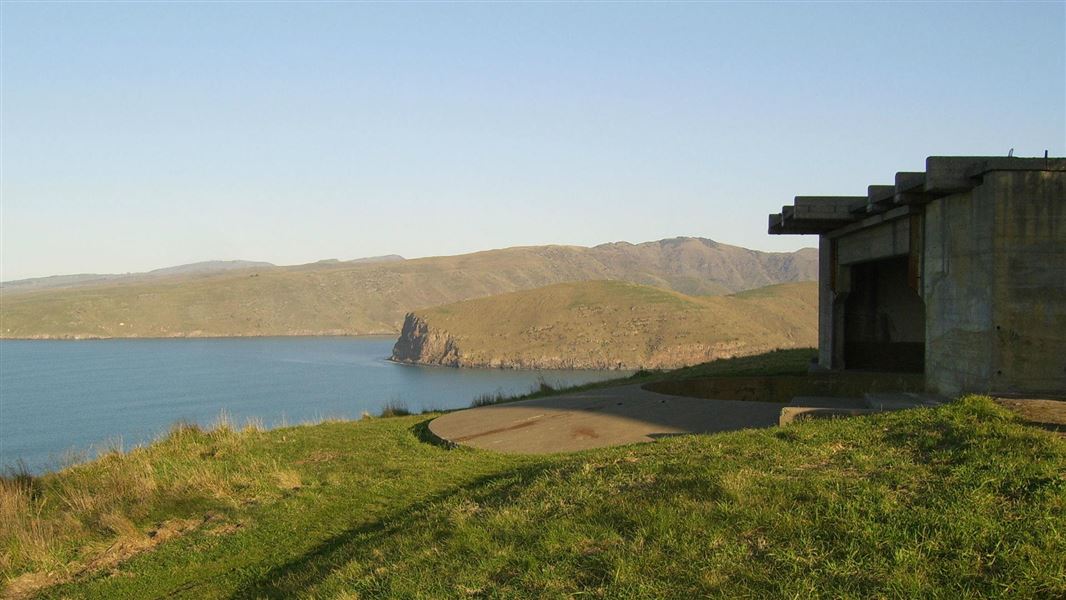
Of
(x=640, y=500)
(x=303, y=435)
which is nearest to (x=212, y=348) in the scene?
(x=303, y=435)

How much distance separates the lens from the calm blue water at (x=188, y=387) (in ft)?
165

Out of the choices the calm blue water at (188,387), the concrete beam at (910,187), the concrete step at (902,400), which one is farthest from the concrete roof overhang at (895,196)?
the calm blue water at (188,387)

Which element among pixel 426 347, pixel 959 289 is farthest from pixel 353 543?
pixel 426 347

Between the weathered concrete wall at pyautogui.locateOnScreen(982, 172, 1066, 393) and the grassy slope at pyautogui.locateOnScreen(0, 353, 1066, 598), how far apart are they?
3.73 m

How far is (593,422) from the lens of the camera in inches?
470

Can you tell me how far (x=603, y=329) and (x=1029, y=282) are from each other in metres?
118

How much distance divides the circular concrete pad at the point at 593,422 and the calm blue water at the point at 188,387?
6.92m

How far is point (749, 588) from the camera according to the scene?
444 centimetres

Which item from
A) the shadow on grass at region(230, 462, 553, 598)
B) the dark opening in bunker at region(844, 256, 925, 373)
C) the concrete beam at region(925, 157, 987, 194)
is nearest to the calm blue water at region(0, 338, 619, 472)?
the shadow on grass at region(230, 462, 553, 598)

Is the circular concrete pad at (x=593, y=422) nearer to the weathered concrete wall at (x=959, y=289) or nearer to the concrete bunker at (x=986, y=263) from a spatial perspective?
the weathered concrete wall at (x=959, y=289)

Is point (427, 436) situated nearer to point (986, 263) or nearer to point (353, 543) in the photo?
point (353, 543)

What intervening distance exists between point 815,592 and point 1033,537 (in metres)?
1.35

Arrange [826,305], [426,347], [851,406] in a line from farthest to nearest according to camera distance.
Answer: [426,347] → [826,305] → [851,406]

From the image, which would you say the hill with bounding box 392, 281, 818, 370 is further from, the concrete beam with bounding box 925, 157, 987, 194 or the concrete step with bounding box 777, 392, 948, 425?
the concrete beam with bounding box 925, 157, 987, 194
